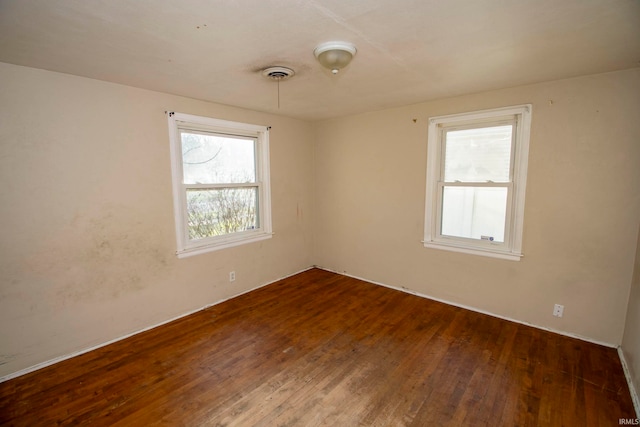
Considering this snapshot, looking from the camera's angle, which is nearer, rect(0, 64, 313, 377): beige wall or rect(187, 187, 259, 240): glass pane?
rect(0, 64, 313, 377): beige wall

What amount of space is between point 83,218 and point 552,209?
421cm

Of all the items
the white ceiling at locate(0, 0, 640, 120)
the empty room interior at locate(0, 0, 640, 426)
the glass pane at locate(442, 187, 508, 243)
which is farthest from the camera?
the glass pane at locate(442, 187, 508, 243)

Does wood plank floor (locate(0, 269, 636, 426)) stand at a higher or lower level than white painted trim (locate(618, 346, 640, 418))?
lower

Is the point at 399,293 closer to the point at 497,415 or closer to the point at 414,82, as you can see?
the point at 497,415

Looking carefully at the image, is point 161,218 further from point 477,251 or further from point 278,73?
point 477,251

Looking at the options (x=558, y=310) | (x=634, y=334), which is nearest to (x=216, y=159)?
(x=558, y=310)

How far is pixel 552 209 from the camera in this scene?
105 inches

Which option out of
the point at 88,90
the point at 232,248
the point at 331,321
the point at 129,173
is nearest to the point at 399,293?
the point at 331,321

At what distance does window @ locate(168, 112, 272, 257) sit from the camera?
10.1 ft

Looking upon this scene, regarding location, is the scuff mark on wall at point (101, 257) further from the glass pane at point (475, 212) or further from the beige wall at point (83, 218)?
the glass pane at point (475, 212)

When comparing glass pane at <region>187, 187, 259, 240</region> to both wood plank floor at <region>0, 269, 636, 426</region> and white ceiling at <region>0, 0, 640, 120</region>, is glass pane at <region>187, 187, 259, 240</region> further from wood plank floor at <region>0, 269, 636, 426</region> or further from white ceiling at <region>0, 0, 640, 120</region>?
white ceiling at <region>0, 0, 640, 120</region>

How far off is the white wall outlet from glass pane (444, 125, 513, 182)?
129 centimetres

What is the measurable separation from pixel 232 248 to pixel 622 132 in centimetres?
394

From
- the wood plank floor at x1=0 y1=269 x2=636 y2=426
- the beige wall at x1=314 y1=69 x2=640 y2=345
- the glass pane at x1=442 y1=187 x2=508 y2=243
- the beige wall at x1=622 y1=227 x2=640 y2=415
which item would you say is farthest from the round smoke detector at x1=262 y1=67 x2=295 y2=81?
the beige wall at x1=622 y1=227 x2=640 y2=415
